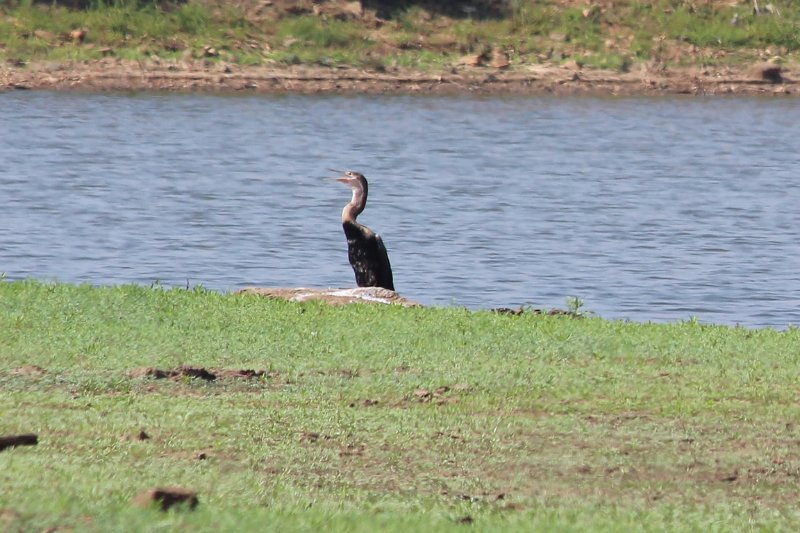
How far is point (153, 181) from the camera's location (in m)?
27.4

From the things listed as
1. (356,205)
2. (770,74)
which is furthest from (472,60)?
(356,205)

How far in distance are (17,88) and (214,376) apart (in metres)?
24.4

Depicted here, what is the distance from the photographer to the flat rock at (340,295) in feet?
43.4

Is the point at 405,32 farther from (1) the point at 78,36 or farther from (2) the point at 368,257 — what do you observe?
(2) the point at 368,257

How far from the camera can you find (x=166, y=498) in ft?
22.6

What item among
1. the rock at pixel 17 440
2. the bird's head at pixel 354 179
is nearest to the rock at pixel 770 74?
the bird's head at pixel 354 179

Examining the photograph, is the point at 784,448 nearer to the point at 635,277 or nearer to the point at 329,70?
the point at 635,277

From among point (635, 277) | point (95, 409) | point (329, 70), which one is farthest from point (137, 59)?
point (95, 409)

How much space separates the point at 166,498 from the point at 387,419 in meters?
2.36

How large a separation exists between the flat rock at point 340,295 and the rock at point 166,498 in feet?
20.0

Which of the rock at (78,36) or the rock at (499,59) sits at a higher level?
the rock at (78,36)

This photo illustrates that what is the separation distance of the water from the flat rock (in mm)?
3022

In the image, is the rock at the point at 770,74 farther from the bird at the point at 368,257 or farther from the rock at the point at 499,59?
the bird at the point at 368,257

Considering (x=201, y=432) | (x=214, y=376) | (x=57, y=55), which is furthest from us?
(x=57, y=55)
